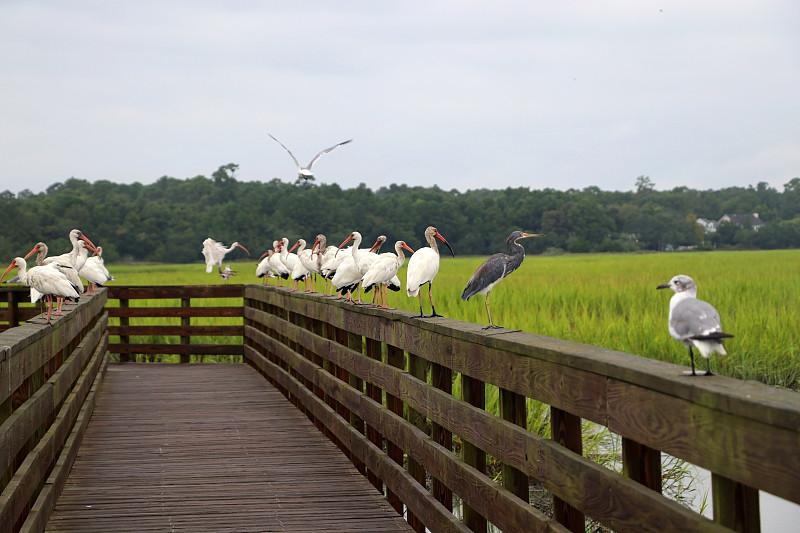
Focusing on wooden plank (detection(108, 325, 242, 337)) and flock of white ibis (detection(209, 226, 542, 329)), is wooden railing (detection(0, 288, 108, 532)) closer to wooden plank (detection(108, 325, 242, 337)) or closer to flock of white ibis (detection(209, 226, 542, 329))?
flock of white ibis (detection(209, 226, 542, 329))

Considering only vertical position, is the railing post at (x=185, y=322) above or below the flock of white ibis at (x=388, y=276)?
below

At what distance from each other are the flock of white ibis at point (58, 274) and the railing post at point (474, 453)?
2653 mm

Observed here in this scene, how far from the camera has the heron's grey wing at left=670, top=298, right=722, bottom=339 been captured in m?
2.43

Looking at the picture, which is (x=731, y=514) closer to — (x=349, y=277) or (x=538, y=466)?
(x=538, y=466)

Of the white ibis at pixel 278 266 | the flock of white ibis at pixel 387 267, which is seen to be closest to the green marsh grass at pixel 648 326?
the flock of white ibis at pixel 387 267

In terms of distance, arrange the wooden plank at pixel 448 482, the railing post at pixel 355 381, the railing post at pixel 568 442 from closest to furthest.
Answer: the railing post at pixel 568 442
the wooden plank at pixel 448 482
the railing post at pixel 355 381

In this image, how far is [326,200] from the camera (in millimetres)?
68000

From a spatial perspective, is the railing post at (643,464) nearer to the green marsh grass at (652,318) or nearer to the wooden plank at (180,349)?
the green marsh grass at (652,318)

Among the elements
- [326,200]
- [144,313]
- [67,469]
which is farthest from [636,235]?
[67,469]

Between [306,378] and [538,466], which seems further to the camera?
[306,378]

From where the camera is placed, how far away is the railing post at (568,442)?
3102mm

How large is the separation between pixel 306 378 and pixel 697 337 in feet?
19.5

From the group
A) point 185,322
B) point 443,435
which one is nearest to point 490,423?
point 443,435

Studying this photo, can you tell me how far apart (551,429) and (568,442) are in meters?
0.55
